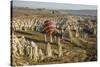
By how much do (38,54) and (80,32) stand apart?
0.57 meters

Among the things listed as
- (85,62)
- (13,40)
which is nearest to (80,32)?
(85,62)

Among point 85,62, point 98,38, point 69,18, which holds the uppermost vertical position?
point 69,18

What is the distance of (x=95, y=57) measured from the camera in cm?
254

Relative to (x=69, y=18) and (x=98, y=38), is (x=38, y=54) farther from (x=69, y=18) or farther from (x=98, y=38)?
(x=98, y=38)

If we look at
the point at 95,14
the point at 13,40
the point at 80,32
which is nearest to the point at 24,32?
the point at 13,40

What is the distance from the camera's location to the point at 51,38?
2355mm

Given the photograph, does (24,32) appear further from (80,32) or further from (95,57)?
(95,57)

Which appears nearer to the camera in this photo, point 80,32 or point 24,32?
point 24,32

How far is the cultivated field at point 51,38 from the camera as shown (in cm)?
224

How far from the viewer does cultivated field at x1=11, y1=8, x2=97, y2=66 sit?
2.24 metres

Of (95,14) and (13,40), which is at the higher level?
(95,14)
